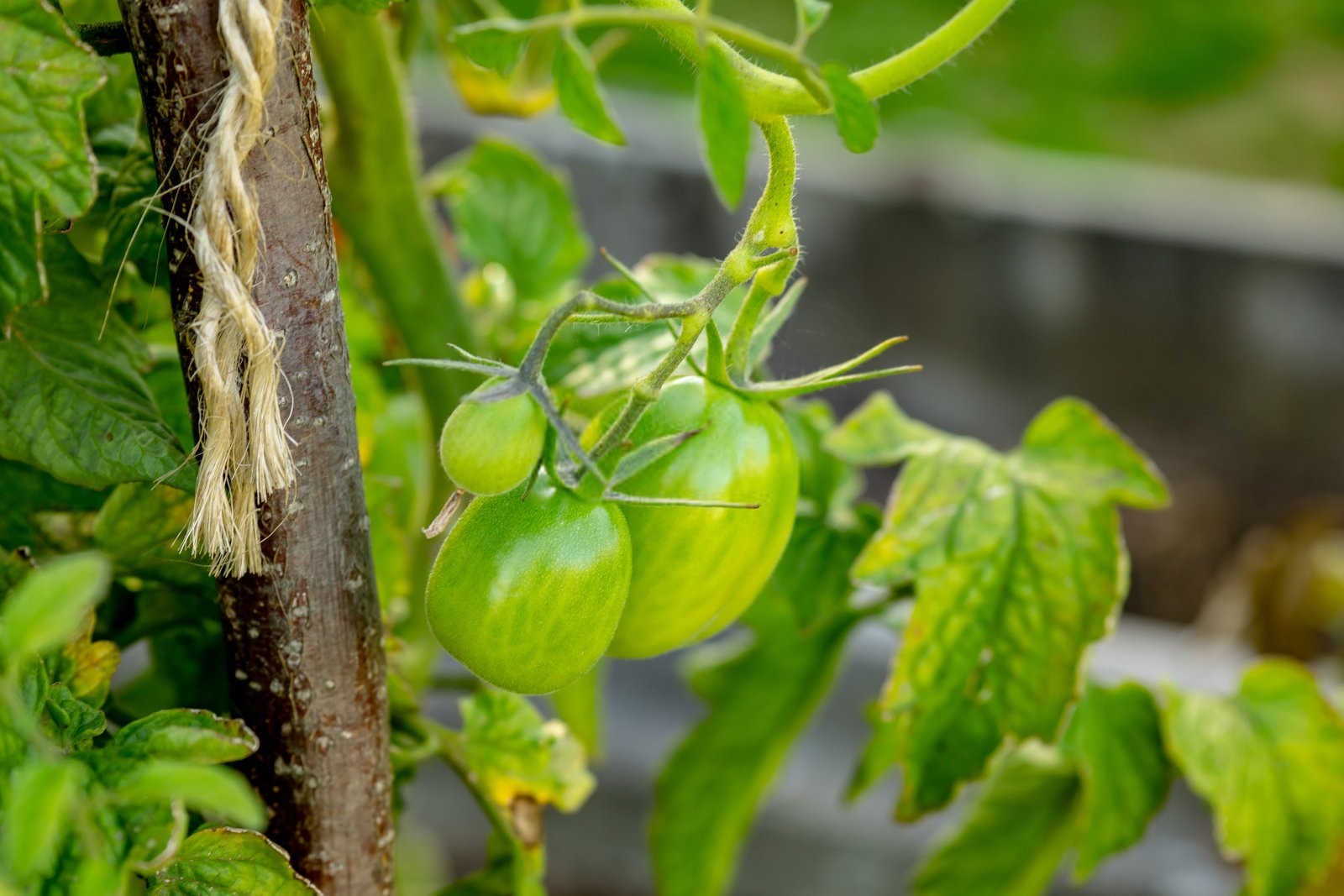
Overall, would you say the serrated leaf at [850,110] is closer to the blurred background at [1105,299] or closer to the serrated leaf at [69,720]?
the serrated leaf at [69,720]

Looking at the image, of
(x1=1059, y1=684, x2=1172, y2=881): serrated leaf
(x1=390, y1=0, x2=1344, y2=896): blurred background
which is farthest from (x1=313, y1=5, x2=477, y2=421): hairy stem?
(x1=390, y1=0, x2=1344, y2=896): blurred background

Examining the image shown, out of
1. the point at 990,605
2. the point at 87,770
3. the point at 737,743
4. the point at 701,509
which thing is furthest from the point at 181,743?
the point at 737,743

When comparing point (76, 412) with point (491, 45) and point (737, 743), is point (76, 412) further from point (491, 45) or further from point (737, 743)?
point (737, 743)

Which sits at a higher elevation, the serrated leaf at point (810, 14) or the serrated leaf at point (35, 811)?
the serrated leaf at point (810, 14)

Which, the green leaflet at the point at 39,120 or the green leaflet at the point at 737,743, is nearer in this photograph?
the green leaflet at the point at 39,120

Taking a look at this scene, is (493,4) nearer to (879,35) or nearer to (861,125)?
(861,125)

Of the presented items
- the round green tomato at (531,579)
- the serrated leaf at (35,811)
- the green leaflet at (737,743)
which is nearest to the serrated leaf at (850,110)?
the round green tomato at (531,579)
